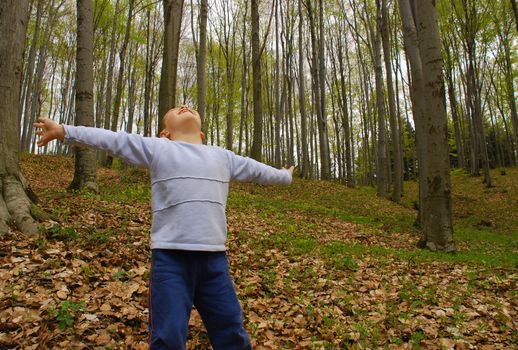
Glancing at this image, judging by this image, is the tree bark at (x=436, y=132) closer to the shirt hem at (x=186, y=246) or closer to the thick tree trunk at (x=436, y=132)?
the thick tree trunk at (x=436, y=132)

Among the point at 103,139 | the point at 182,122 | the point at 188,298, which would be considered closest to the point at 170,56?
the point at 182,122

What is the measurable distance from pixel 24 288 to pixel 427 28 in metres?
8.87

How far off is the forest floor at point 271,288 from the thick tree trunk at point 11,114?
Result: 393mm

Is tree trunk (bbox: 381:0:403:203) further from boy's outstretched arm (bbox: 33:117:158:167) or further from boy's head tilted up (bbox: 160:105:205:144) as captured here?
boy's outstretched arm (bbox: 33:117:158:167)

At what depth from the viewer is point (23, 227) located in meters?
4.92

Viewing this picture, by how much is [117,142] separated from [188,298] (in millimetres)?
1090

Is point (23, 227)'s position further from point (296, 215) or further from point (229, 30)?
point (229, 30)

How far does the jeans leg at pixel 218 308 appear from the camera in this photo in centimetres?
234

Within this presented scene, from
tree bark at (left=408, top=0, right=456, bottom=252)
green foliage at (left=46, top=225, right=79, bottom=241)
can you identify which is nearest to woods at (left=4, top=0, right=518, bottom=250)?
tree bark at (left=408, top=0, right=456, bottom=252)

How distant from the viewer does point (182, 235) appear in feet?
7.57

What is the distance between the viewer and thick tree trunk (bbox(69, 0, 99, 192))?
892 centimetres

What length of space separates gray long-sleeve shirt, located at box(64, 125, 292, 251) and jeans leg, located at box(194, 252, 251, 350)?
166 millimetres

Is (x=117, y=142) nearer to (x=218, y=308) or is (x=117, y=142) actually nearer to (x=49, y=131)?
(x=49, y=131)

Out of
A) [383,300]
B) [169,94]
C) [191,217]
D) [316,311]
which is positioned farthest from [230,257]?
[169,94]
